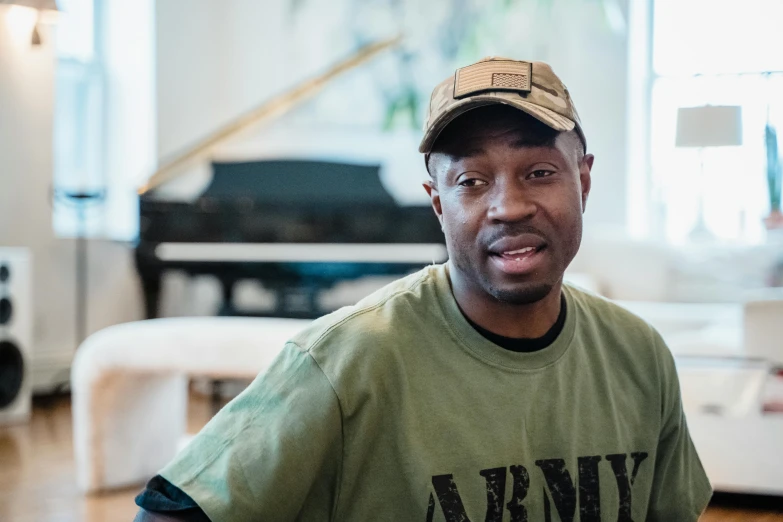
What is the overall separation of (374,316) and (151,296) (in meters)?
4.28

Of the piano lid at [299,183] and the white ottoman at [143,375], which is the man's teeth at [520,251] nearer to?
the white ottoman at [143,375]

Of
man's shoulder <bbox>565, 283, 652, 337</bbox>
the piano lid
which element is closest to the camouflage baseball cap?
man's shoulder <bbox>565, 283, 652, 337</bbox>

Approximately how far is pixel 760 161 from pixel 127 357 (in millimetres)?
3964

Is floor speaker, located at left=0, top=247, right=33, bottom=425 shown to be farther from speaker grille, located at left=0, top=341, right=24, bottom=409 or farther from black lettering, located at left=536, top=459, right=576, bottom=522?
black lettering, located at left=536, top=459, right=576, bottom=522

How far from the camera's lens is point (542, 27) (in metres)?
5.79

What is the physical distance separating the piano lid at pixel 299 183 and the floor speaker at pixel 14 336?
0.99 m

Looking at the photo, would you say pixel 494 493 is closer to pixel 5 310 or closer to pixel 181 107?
pixel 5 310

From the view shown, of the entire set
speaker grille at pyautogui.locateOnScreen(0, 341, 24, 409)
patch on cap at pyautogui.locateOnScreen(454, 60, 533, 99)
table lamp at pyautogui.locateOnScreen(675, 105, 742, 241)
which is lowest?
speaker grille at pyautogui.locateOnScreen(0, 341, 24, 409)

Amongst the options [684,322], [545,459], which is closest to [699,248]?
[684,322]

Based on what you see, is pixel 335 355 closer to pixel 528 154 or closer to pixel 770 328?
pixel 528 154

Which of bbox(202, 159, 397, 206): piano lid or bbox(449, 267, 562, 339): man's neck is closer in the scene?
bbox(449, 267, 562, 339): man's neck

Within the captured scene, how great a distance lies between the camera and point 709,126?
4.85 meters

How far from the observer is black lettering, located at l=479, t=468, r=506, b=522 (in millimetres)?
982

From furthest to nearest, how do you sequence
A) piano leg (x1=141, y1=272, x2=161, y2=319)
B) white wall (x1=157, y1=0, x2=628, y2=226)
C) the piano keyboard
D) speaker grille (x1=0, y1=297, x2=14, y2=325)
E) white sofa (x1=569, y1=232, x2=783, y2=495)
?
white wall (x1=157, y1=0, x2=628, y2=226) → piano leg (x1=141, y1=272, x2=161, y2=319) → the piano keyboard → speaker grille (x1=0, y1=297, x2=14, y2=325) → white sofa (x1=569, y1=232, x2=783, y2=495)
